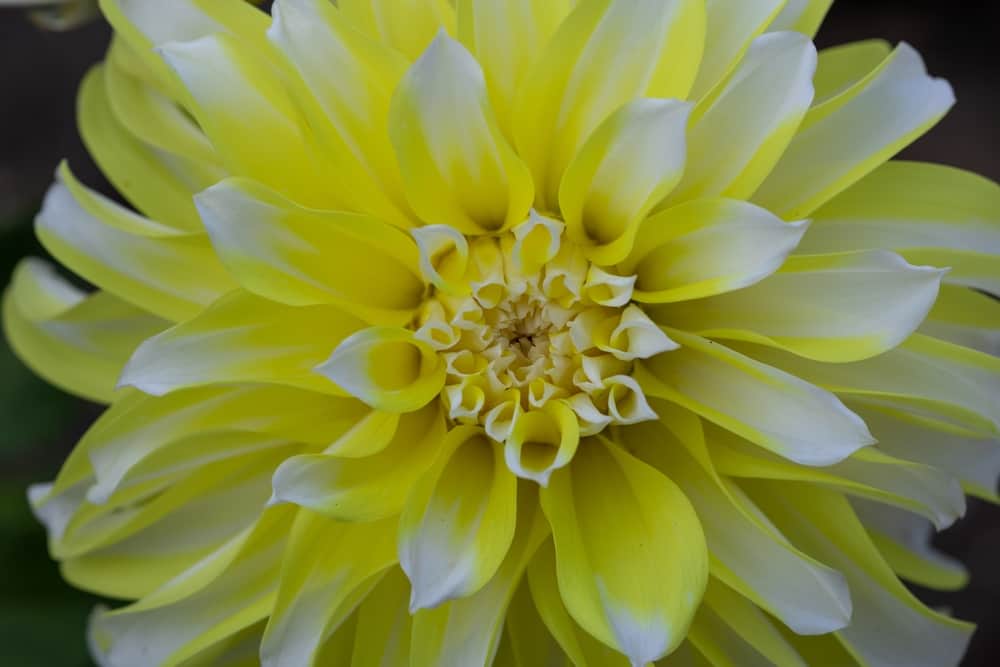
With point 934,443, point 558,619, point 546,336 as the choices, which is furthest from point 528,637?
point 934,443

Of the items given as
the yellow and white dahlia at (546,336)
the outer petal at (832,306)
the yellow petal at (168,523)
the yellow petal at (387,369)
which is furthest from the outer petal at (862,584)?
the yellow petal at (168,523)

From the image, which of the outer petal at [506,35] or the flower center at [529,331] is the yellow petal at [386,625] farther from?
the outer petal at [506,35]

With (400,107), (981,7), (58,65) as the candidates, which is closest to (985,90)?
(981,7)

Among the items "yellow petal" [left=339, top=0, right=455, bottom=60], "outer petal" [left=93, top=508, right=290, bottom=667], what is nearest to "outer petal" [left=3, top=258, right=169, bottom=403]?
"outer petal" [left=93, top=508, right=290, bottom=667]

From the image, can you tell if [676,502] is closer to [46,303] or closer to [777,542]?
[777,542]

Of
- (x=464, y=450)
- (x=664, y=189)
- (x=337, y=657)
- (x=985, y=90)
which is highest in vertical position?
(x=664, y=189)

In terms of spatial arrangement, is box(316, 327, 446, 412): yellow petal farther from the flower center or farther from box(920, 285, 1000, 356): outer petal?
box(920, 285, 1000, 356): outer petal
